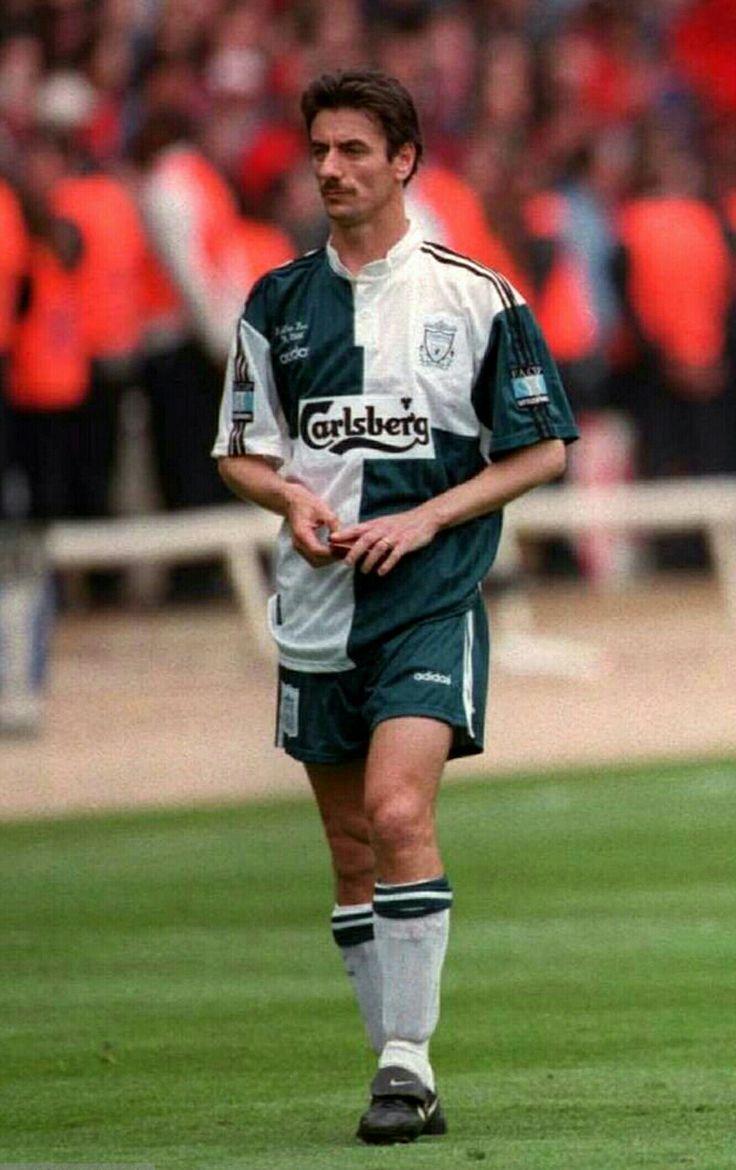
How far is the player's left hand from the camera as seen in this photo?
6.58m

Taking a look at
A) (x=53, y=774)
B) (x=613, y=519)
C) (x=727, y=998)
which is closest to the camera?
(x=727, y=998)

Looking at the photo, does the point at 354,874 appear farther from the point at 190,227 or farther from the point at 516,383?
the point at 190,227

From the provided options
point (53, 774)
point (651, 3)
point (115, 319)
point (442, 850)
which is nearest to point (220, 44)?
point (115, 319)

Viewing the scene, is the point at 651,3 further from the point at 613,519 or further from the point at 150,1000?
the point at 150,1000

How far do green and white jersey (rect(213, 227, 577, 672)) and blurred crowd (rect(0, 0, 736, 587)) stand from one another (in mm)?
10374

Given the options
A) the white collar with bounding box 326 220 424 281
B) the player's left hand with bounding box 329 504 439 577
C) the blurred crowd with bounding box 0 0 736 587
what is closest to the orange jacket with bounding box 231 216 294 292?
the blurred crowd with bounding box 0 0 736 587

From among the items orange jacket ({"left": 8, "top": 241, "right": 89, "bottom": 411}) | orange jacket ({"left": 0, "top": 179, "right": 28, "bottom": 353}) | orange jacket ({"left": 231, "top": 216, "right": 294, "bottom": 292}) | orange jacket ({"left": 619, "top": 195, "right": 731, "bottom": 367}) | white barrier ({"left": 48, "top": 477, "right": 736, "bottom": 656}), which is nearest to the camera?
white barrier ({"left": 48, "top": 477, "right": 736, "bottom": 656})

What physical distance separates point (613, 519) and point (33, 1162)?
11.5 meters

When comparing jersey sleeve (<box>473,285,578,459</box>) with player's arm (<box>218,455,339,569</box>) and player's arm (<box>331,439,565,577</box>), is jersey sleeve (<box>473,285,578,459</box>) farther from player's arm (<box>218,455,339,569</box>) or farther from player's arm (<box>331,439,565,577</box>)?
player's arm (<box>218,455,339,569</box>)

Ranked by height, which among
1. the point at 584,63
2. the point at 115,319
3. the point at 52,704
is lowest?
the point at 52,704

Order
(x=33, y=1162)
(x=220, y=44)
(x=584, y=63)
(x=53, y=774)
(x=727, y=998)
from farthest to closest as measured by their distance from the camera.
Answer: (x=584, y=63)
(x=220, y=44)
(x=53, y=774)
(x=727, y=998)
(x=33, y=1162)

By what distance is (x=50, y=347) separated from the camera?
1756 centimetres

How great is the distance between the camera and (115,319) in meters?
17.8

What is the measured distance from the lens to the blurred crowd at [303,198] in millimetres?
17578
